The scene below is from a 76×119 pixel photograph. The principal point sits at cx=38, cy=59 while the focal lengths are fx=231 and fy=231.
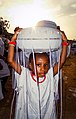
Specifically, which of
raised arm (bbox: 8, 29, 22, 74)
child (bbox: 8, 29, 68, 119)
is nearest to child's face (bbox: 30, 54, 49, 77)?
child (bbox: 8, 29, 68, 119)

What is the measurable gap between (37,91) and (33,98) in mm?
71

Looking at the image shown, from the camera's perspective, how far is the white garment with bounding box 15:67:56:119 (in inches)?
80.4

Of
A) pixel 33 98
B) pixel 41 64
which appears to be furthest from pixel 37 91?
pixel 41 64

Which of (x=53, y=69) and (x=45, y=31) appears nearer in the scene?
(x=45, y=31)

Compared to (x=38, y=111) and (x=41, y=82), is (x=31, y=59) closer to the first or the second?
(x=41, y=82)

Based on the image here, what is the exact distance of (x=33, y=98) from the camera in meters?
2.04

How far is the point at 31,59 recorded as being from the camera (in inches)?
83.1

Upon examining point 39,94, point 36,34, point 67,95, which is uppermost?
point 36,34

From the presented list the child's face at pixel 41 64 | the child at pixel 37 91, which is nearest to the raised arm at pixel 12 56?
the child at pixel 37 91

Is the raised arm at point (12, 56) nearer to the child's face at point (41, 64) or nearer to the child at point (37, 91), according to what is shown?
the child at point (37, 91)

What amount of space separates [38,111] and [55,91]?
253mm

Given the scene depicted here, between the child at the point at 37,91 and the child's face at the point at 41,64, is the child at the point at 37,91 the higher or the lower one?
the lower one

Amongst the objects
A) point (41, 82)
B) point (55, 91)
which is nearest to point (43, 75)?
point (41, 82)

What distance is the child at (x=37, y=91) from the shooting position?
6.69 ft
